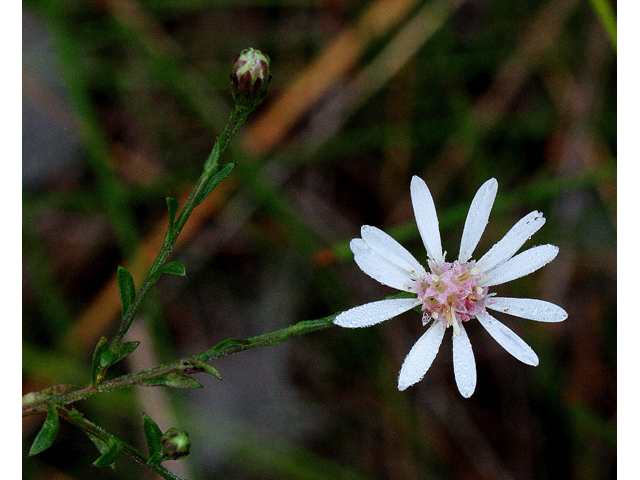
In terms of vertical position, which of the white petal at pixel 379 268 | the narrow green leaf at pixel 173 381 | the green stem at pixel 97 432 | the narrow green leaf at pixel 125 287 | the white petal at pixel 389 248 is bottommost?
the green stem at pixel 97 432

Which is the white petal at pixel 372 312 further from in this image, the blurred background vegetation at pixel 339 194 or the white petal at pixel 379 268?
the blurred background vegetation at pixel 339 194

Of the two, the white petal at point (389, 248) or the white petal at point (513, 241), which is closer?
the white petal at point (389, 248)

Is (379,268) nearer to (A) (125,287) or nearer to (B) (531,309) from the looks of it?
(B) (531,309)

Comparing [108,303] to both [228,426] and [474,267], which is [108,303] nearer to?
[228,426]

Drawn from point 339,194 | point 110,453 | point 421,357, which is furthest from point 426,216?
point 339,194

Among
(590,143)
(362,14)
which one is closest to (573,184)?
(590,143)

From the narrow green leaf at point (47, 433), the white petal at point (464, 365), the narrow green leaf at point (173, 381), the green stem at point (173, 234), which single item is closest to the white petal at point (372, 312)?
the white petal at point (464, 365)

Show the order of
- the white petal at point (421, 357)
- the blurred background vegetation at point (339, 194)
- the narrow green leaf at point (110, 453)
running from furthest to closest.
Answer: the blurred background vegetation at point (339, 194) < the white petal at point (421, 357) < the narrow green leaf at point (110, 453)
